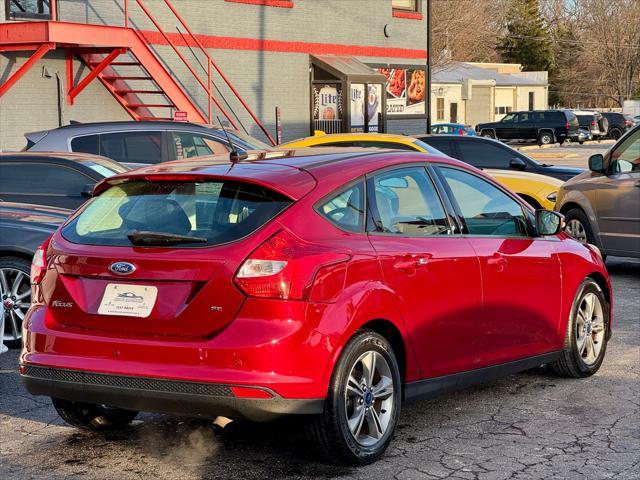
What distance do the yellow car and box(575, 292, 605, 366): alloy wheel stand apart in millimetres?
6651

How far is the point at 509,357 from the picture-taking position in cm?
664

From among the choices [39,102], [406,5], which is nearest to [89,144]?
[39,102]

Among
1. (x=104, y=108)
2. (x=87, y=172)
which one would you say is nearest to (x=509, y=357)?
(x=87, y=172)

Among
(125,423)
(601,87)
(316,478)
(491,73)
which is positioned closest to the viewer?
(316,478)

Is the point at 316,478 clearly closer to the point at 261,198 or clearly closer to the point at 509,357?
the point at 261,198

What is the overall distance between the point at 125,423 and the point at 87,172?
5116 mm

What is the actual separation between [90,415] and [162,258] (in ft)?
4.55

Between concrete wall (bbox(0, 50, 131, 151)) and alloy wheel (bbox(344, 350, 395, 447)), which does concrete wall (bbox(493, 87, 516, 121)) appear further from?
alloy wheel (bbox(344, 350, 395, 447))

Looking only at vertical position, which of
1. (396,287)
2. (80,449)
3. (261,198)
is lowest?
(80,449)

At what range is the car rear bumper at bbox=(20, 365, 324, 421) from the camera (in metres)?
5.00

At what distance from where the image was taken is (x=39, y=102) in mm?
20266

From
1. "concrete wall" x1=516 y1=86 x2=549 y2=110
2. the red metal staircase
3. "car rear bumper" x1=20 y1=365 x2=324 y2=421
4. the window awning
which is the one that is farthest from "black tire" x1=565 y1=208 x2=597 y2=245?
"concrete wall" x1=516 y1=86 x2=549 y2=110

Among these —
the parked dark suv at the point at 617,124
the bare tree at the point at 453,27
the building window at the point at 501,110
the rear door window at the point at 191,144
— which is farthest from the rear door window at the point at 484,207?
the building window at the point at 501,110

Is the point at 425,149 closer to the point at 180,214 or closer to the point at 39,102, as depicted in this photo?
the point at 39,102
